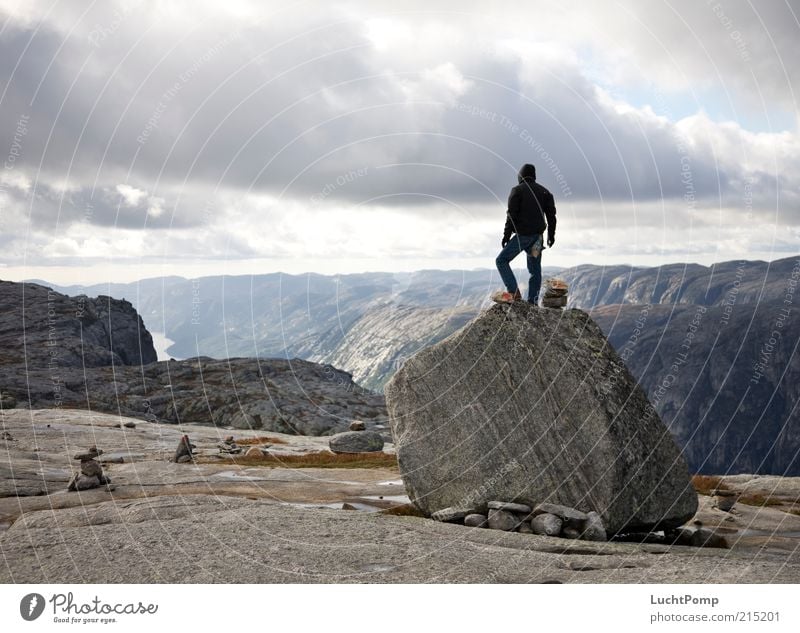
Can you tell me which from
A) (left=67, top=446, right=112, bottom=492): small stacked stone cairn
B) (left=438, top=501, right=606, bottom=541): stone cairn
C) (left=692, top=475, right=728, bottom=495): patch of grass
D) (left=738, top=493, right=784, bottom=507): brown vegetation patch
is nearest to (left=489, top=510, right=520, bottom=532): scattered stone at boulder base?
(left=438, top=501, right=606, bottom=541): stone cairn

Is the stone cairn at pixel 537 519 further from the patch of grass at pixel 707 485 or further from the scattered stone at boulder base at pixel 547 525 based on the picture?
the patch of grass at pixel 707 485

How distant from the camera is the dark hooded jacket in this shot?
24.3 m

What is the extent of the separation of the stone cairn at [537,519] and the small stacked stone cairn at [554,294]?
286 inches

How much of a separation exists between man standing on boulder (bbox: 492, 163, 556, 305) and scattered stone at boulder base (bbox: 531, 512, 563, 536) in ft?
26.1

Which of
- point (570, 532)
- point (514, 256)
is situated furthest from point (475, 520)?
point (514, 256)

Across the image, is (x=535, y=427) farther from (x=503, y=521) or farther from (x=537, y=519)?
(x=503, y=521)

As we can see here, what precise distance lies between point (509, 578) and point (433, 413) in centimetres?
1012

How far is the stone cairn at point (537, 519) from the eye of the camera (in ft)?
72.5

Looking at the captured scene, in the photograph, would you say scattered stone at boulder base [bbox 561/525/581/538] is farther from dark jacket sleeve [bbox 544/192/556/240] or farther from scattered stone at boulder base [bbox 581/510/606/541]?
dark jacket sleeve [bbox 544/192/556/240]

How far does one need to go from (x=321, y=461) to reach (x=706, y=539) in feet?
116

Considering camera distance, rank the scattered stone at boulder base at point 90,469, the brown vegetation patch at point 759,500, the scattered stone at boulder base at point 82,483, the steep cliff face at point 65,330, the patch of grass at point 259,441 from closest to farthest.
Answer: the scattered stone at boulder base at point 82,483, the scattered stone at boulder base at point 90,469, the brown vegetation patch at point 759,500, the patch of grass at point 259,441, the steep cliff face at point 65,330

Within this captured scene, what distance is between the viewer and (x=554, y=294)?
84.0ft

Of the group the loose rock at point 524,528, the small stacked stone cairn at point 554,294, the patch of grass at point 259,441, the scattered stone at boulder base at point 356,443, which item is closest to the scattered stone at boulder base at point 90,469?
the loose rock at point 524,528
